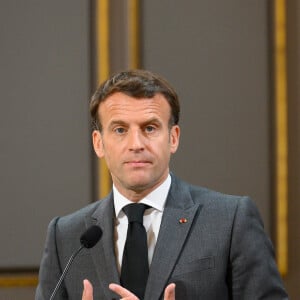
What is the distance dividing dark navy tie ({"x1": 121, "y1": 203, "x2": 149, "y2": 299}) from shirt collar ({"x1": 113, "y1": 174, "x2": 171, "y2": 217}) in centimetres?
3

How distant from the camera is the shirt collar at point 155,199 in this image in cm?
172

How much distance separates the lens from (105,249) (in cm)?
170

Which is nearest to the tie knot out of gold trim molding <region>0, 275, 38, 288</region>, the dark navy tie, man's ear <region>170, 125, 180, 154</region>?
the dark navy tie

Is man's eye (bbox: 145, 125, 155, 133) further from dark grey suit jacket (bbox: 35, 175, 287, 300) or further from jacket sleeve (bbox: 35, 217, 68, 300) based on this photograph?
jacket sleeve (bbox: 35, 217, 68, 300)

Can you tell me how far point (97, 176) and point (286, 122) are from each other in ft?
2.16

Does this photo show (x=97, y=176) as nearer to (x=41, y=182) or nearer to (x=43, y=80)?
(x=41, y=182)

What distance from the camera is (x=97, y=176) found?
2.38 meters

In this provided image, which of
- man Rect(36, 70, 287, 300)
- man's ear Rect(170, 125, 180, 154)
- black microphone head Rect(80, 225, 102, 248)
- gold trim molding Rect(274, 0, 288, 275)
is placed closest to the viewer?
black microphone head Rect(80, 225, 102, 248)

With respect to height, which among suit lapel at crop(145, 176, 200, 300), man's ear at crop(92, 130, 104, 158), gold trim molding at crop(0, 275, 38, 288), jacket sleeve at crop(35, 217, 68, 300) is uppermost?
man's ear at crop(92, 130, 104, 158)

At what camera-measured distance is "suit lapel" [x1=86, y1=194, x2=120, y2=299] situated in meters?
1.67

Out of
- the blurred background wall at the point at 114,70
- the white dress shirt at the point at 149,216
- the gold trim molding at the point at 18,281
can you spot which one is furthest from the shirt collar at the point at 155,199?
the gold trim molding at the point at 18,281

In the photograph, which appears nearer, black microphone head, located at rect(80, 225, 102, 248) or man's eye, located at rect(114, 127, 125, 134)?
black microphone head, located at rect(80, 225, 102, 248)

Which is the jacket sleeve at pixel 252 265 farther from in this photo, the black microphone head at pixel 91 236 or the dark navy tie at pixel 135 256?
the black microphone head at pixel 91 236

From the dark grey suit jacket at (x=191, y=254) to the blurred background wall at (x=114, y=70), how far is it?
1.90ft
